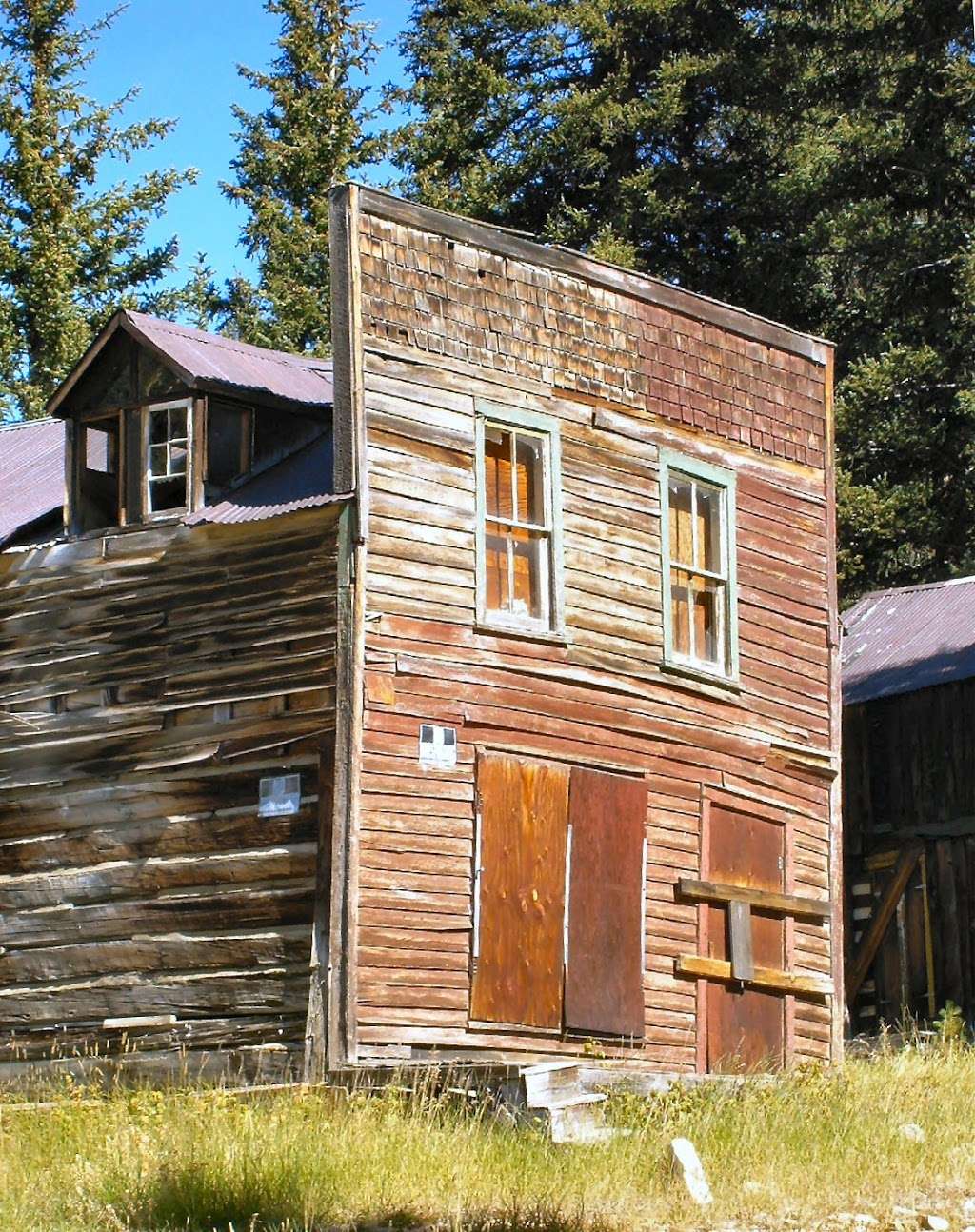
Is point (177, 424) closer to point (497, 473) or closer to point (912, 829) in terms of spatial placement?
point (497, 473)

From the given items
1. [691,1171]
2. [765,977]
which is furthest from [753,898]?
[691,1171]

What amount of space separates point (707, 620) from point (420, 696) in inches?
163

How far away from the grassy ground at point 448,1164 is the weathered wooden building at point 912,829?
1215 cm

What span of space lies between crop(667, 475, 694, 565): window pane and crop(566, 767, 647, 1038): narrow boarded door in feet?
8.41

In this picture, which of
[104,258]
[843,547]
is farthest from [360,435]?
[104,258]

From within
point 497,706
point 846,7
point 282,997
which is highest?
point 846,7

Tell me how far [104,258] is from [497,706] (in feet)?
74.7

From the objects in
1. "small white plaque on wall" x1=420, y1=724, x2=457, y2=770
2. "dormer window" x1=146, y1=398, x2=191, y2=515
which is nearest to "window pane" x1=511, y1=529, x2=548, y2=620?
"small white plaque on wall" x1=420, y1=724, x2=457, y2=770

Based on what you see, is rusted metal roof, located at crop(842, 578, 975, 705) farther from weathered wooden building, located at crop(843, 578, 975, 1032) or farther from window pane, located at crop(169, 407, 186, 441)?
window pane, located at crop(169, 407, 186, 441)

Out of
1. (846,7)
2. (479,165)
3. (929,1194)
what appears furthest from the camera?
(479,165)

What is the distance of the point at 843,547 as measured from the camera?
36.1 m

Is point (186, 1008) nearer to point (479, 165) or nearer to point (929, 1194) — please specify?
point (929, 1194)

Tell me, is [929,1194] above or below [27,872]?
below

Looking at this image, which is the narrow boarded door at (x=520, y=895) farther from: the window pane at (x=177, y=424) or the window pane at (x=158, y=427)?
the window pane at (x=158, y=427)
